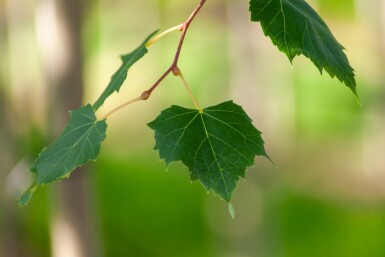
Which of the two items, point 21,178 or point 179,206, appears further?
point 179,206

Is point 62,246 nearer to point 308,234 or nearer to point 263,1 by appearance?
point 263,1

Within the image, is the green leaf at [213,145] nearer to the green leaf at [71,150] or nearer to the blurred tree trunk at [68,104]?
the green leaf at [71,150]

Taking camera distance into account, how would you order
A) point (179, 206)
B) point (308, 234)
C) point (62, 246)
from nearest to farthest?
point (62, 246) < point (308, 234) < point (179, 206)

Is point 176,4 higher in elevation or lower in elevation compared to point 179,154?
higher

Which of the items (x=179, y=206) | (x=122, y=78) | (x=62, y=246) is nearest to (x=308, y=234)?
(x=179, y=206)

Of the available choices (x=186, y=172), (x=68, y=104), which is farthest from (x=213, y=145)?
(x=186, y=172)

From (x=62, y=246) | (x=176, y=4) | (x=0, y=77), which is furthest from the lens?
(x=176, y=4)
